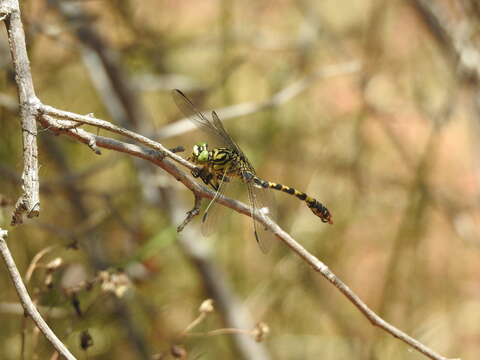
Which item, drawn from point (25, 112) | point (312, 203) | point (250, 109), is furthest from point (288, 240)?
point (250, 109)

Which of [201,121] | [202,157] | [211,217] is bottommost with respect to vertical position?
[211,217]

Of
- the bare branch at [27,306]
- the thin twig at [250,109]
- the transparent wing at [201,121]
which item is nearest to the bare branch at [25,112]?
the bare branch at [27,306]

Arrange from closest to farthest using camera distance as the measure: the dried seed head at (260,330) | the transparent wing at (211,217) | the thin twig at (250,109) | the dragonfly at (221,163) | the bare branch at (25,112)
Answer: the bare branch at (25,112), the dried seed head at (260,330), the transparent wing at (211,217), the dragonfly at (221,163), the thin twig at (250,109)

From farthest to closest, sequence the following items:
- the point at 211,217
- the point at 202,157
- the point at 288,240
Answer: the point at 202,157, the point at 211,217, the point at 288,240

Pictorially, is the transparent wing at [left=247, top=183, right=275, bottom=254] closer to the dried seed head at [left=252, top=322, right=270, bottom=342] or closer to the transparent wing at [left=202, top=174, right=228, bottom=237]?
the transparent wing at [left=202, top=174, right=228, bottom=237]

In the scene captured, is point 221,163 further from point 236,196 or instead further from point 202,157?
point 236,196

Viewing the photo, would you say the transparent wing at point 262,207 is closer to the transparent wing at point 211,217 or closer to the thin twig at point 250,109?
the transparent wing at point 211,217
